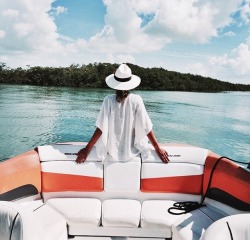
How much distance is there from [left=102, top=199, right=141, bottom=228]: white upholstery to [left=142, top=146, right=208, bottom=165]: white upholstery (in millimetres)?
425

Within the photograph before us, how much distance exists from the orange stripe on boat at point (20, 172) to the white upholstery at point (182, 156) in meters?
0.94

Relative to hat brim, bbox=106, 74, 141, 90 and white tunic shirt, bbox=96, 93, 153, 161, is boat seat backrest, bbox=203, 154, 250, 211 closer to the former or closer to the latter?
white tunic shirt, bbox=96, 93, 153, 161

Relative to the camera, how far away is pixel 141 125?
253cm

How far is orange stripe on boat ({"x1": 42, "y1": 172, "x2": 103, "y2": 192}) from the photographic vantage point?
8.54 ft

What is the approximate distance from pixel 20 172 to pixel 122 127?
92cm

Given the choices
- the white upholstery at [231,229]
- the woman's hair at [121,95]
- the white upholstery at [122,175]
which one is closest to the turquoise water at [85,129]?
the white upholstery at [122,175]

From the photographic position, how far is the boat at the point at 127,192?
2328 mm

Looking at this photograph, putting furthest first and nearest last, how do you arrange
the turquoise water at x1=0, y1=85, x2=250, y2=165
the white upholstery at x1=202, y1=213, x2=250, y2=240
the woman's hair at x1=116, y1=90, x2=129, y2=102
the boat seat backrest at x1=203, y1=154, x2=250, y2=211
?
the turquoise water at x1=0, y1=85, x2=250, y2=165
the woman's hair at x1=116, y1=90, x2=129, y2=102
the boat seat backrest at x1=203, y1=154, x2=250, y2=211
the white upholstery at x1=202, y1=213, x2=250, y2=240

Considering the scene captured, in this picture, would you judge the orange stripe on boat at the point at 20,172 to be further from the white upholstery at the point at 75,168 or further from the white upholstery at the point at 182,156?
the white upholstery at the point at 182,156

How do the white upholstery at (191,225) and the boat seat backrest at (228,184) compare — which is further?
the boat seat backrest at (228,184)

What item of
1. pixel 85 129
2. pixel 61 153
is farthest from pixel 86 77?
pixel 61 153

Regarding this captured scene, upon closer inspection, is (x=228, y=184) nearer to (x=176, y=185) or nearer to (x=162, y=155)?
(x=176, y=185)

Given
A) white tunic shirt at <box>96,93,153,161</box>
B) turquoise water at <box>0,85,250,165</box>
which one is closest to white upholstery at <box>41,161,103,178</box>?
white tunic shirt at <box>96,93,153,161</box>

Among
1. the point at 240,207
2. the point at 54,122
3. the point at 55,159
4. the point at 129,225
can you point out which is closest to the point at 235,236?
the point at 240,207
